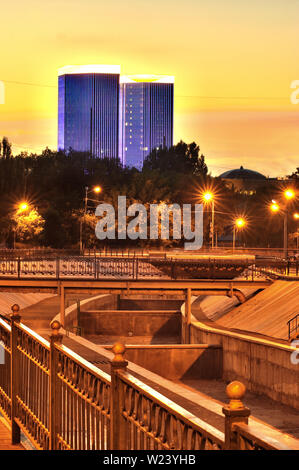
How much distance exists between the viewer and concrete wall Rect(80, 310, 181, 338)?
1928 inches

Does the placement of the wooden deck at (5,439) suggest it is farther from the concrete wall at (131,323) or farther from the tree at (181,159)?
the tree at (181,159)

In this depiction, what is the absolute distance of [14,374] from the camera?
8977 millimetres

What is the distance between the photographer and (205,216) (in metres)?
98.4

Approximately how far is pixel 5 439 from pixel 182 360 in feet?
Result: 88.7

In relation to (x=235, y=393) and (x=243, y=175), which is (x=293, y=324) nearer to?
(x=235, y=393)

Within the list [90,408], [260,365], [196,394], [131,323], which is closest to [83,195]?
[131,323]

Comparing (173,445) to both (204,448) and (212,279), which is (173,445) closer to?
(204,448)

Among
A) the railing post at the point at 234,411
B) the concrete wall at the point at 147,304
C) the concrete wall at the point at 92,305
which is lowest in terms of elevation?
the concrete wall at the point at 147,304

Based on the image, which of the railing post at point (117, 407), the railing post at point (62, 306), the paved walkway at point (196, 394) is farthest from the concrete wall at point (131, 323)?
the railing post at point (117, 407)

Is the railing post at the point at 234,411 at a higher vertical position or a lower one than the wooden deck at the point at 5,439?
higher

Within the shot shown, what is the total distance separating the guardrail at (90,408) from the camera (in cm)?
432

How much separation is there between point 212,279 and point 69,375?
118ft

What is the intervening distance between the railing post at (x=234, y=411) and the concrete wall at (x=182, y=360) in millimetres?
31239

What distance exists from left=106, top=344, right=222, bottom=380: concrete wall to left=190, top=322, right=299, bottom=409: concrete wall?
1.87 feet
